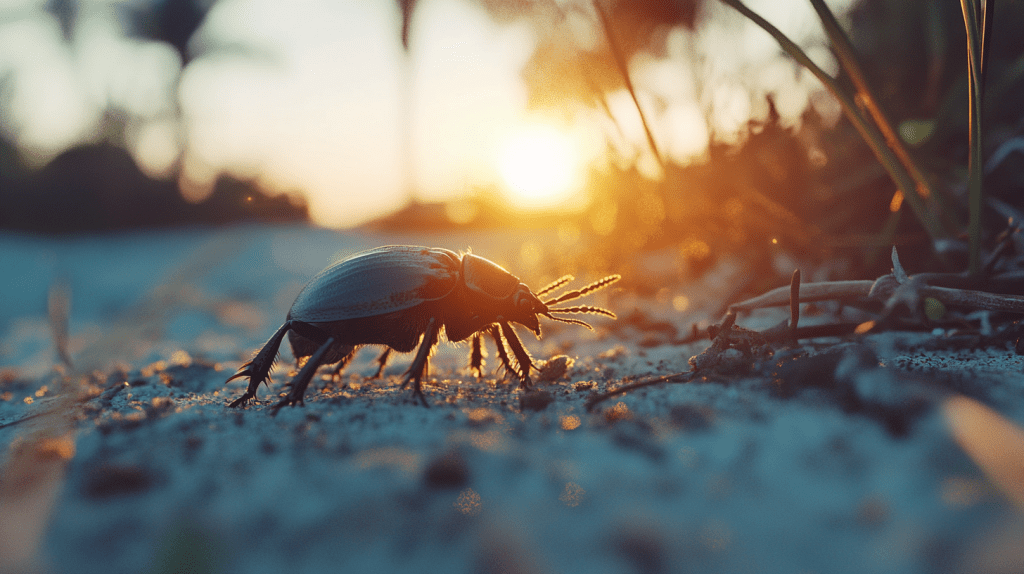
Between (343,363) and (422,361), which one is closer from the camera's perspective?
(422,361)

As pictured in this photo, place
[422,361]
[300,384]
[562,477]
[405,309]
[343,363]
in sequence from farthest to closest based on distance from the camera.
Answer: [343,363] → [405,309] → [422,361] → [300,384] → [562,477]

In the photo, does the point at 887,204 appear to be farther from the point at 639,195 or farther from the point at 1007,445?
the point at 1007,445

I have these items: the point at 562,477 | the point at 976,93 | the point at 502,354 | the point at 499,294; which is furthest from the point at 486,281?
the point at 976,93

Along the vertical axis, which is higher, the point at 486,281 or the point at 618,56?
the point at 618,56

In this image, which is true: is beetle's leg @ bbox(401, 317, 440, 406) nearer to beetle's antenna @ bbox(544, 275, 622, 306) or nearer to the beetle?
the beetle

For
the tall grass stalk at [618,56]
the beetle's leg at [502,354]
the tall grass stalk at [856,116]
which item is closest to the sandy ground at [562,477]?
the beetle's leg at [502,354]

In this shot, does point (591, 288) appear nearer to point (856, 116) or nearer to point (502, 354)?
point (502, 354)

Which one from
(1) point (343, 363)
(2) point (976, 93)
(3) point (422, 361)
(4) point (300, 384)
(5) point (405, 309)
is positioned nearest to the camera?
(2) point (976, 93)

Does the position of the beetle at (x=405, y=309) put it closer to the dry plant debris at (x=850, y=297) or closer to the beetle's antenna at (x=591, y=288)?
the beetle's antenna at (x=591, y=288)
